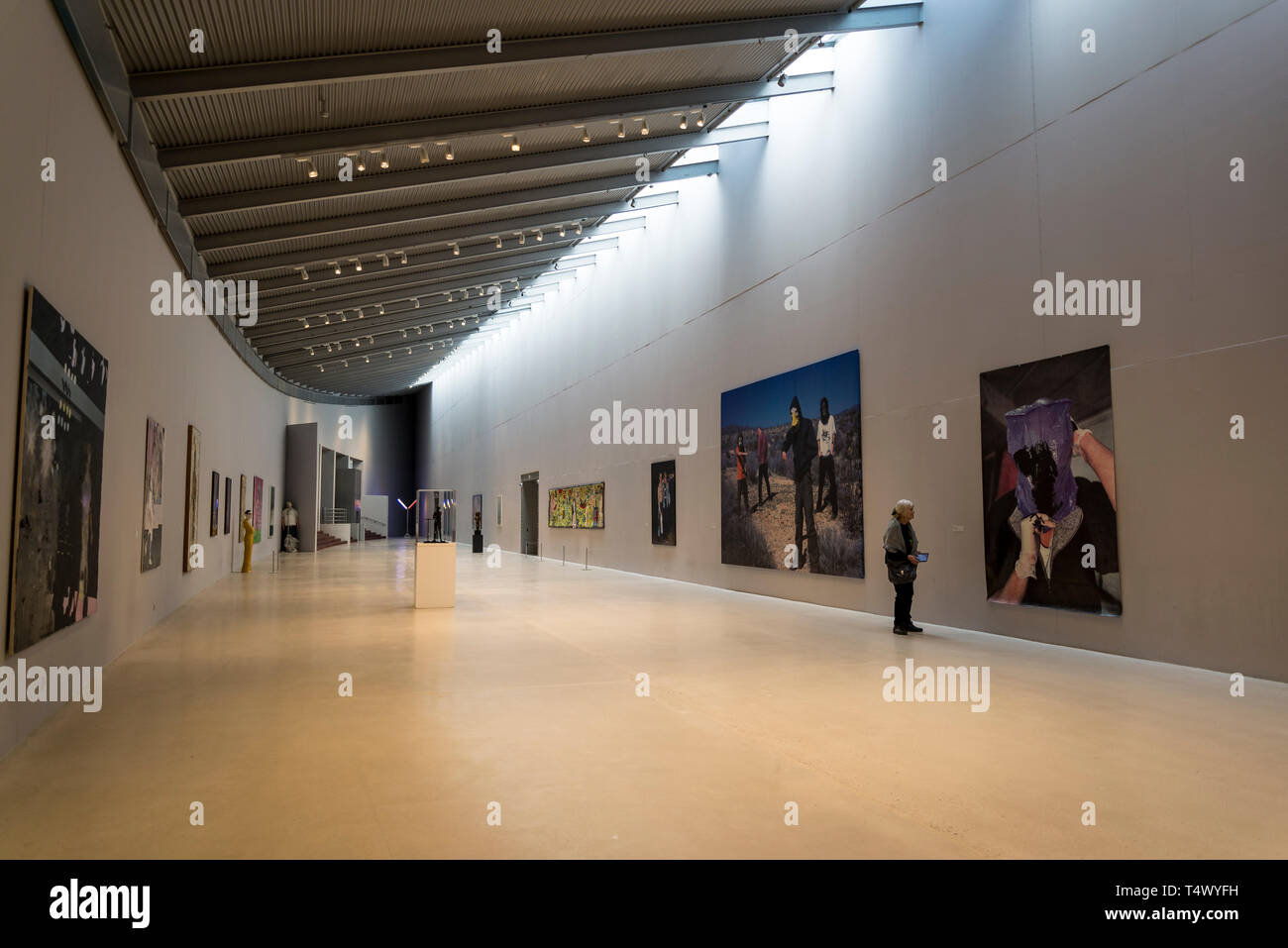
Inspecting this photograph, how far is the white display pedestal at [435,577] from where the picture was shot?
43.5 feet

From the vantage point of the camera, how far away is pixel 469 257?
19.5 meters

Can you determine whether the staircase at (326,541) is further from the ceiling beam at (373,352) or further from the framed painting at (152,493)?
the framed painting at (152,493)

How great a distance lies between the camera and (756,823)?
3854mm

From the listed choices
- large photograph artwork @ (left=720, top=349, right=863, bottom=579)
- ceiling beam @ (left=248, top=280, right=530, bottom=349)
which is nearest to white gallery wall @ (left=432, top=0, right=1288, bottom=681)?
large photograph artwork @ (left=720, top=349, right=863, bottom=579)

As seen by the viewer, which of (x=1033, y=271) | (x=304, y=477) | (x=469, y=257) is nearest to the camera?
(x=1033, y=271)

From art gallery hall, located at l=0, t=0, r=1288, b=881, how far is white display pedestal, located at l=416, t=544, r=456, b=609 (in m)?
0.08

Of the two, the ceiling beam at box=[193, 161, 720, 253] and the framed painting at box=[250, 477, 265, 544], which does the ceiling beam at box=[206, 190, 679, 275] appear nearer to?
the ceiling beam at box=[193, 161, 720, 253]

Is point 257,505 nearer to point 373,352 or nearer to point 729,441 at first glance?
point 373,352

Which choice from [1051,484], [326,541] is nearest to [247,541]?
[1051,484]

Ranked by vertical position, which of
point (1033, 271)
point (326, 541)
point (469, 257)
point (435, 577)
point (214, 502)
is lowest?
point (326, 541)

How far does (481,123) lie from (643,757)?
1036 centimetres

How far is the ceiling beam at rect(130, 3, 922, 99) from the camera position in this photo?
30.1 feet

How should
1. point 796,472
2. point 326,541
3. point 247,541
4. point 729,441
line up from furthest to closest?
point 326,541, point 247,541, point 729,441, point 796,472
